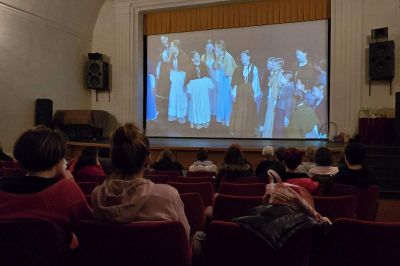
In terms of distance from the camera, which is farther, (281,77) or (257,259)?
(281,77)

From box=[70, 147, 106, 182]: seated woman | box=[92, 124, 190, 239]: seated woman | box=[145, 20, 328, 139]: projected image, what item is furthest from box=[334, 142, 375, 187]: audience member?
box=[145, 20, 328, 139]: projected image

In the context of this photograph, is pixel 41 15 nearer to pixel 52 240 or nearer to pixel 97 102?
pixel 97 102

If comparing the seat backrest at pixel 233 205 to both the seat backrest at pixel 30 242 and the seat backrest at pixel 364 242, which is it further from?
the seat backrest at pixel 30 242

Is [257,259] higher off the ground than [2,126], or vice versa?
[2,126]

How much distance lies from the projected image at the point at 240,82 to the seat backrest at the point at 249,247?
804 centimetres

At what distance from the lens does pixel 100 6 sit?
11195 mm

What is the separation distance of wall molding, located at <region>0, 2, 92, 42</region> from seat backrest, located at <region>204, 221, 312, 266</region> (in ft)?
29.2

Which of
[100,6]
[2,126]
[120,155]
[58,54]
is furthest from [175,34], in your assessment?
[120,155]

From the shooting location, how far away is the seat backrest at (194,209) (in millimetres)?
2411

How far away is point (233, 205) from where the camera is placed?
234 centimetres

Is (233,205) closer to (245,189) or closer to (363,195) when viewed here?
(245,189)

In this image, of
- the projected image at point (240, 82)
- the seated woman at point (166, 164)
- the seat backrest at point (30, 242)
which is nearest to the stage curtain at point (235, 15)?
the projected image at point (240, 82)

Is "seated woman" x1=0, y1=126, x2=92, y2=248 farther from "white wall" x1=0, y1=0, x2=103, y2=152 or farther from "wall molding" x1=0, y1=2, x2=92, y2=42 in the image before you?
"wall molding" x1=0, y1=2, x2=92, y2=42

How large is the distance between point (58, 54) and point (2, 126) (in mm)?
2633
